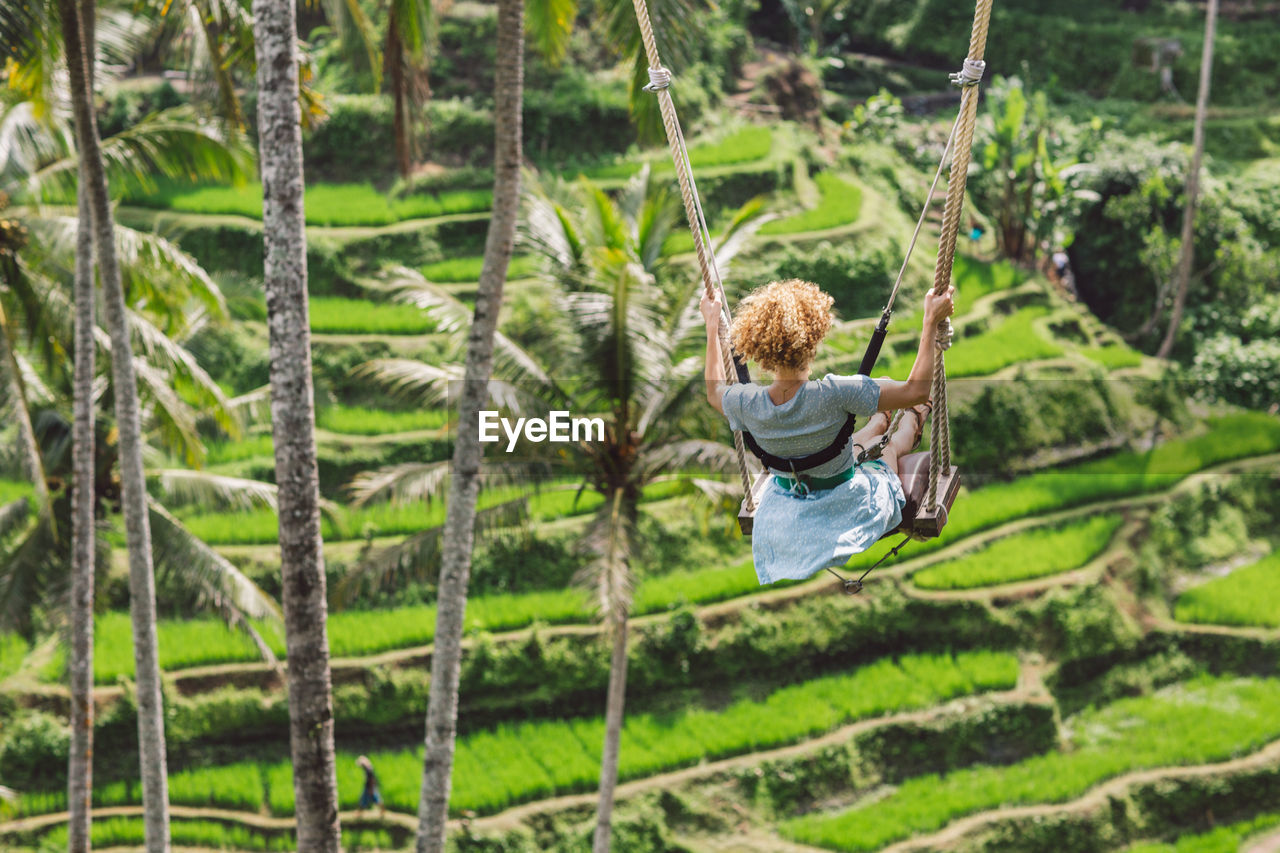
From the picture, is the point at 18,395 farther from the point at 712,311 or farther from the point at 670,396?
the point at 712,311

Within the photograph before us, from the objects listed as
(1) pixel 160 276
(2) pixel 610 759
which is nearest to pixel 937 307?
(2) pixel 610 759

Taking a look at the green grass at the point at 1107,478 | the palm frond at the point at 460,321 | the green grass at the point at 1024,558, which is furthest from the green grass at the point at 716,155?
the palm frond at the point at 460,321

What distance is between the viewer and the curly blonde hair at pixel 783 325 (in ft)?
10.2

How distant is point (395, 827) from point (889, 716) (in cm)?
391

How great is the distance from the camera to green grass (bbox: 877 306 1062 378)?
1344 centimetres

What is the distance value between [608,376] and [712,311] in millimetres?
4318

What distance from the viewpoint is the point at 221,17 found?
7199mm

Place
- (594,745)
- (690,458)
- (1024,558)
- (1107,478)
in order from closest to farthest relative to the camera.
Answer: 1. (690,458)
2. (594,745)
3. (1024,558)
4. (1107,478)

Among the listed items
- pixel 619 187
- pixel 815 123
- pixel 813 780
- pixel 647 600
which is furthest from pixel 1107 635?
pixel 815 123

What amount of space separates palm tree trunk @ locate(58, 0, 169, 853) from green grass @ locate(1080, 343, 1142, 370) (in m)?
10.9

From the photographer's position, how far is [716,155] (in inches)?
645

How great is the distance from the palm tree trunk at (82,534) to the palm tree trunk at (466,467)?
2231 mm

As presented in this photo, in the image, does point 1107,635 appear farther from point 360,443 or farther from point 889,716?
point 360,443

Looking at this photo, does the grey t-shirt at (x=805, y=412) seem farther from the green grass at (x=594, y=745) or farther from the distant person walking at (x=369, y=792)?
the green grass at (x=594, y=745)
